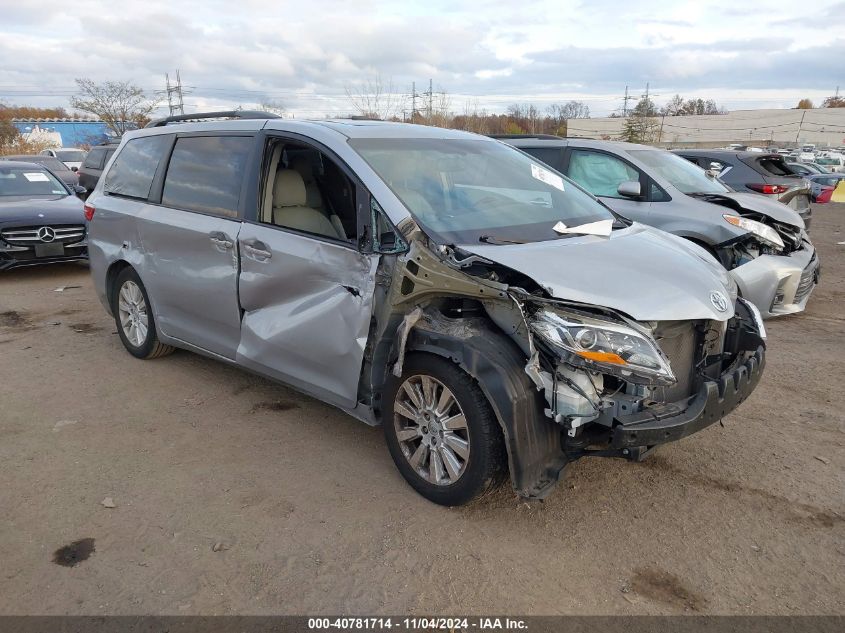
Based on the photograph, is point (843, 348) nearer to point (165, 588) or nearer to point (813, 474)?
point (813, 474)

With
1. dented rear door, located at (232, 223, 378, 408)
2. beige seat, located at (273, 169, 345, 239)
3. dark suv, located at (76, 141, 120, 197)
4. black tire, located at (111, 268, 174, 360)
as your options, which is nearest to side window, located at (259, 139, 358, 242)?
beige seat, located at (273, 169, 345, 239)

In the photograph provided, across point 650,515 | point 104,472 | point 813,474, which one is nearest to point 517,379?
point 650,515

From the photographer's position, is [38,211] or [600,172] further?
[38,211]

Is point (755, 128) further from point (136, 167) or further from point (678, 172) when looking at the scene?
point (136, 167)

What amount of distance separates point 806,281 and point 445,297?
494 cm

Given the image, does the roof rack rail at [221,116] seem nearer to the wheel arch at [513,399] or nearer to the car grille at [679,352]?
the wheel arch at [513,399]

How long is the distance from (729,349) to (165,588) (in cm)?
296

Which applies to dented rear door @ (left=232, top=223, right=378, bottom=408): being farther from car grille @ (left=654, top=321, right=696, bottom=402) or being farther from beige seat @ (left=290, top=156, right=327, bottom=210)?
car grille @ (left=654, top=321, right=696, bottom=402)

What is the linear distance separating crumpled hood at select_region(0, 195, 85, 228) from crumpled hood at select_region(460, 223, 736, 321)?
784cm

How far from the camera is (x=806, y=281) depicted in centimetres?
650

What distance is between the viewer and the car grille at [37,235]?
8742 millimetres

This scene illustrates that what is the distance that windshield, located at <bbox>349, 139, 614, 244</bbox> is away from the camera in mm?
3545

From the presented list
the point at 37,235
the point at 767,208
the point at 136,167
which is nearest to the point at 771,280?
the point at 767,208

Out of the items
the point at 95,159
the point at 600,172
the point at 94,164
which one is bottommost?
the point at 94,164
